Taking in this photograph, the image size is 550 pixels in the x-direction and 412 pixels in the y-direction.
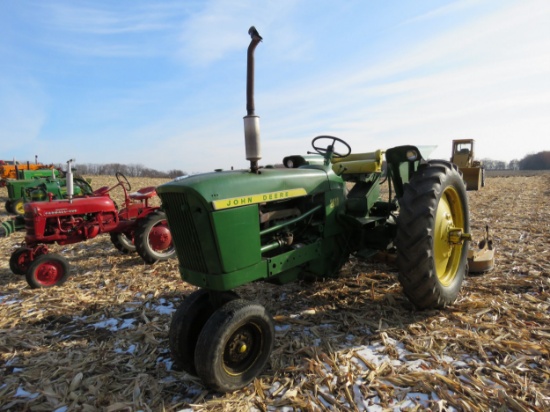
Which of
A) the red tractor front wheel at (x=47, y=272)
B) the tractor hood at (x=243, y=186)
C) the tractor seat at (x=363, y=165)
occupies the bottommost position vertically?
the red tractor front wheel at (x=47, y=272)

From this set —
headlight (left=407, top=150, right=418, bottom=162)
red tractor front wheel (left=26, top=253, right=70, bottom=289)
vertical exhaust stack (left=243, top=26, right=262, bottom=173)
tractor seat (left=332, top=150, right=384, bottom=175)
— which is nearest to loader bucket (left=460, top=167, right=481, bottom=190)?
tractor seat (left=332, top=150, right=384, bottom=175)

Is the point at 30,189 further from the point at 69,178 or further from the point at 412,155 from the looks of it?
the point at 412,155

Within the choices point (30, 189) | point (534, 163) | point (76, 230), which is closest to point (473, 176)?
point (76, 230)

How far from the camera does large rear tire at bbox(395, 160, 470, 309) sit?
122 inches

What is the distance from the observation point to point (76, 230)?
18.7ft

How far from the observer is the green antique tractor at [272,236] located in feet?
8.09

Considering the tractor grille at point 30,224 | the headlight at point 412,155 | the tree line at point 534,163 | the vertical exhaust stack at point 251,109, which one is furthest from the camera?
the tree line at point 534,163

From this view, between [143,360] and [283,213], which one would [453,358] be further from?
[143,360]

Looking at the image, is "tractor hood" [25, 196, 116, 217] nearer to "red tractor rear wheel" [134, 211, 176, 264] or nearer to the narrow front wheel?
"red tractor rear wheel" [134, 211, 176, 264]

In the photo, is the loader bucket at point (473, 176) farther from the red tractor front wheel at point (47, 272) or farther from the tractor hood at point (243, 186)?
the red tractor front wheel at point (47, 272)

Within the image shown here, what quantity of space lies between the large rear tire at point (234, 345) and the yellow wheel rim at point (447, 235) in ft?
6.69

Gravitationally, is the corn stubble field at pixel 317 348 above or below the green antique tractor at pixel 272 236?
below

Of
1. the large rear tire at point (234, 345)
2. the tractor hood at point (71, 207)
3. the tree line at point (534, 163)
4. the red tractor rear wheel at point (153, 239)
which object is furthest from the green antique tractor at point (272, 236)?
the tree line at point (534, 163)

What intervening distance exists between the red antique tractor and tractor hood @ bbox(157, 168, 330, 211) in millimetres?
3238
